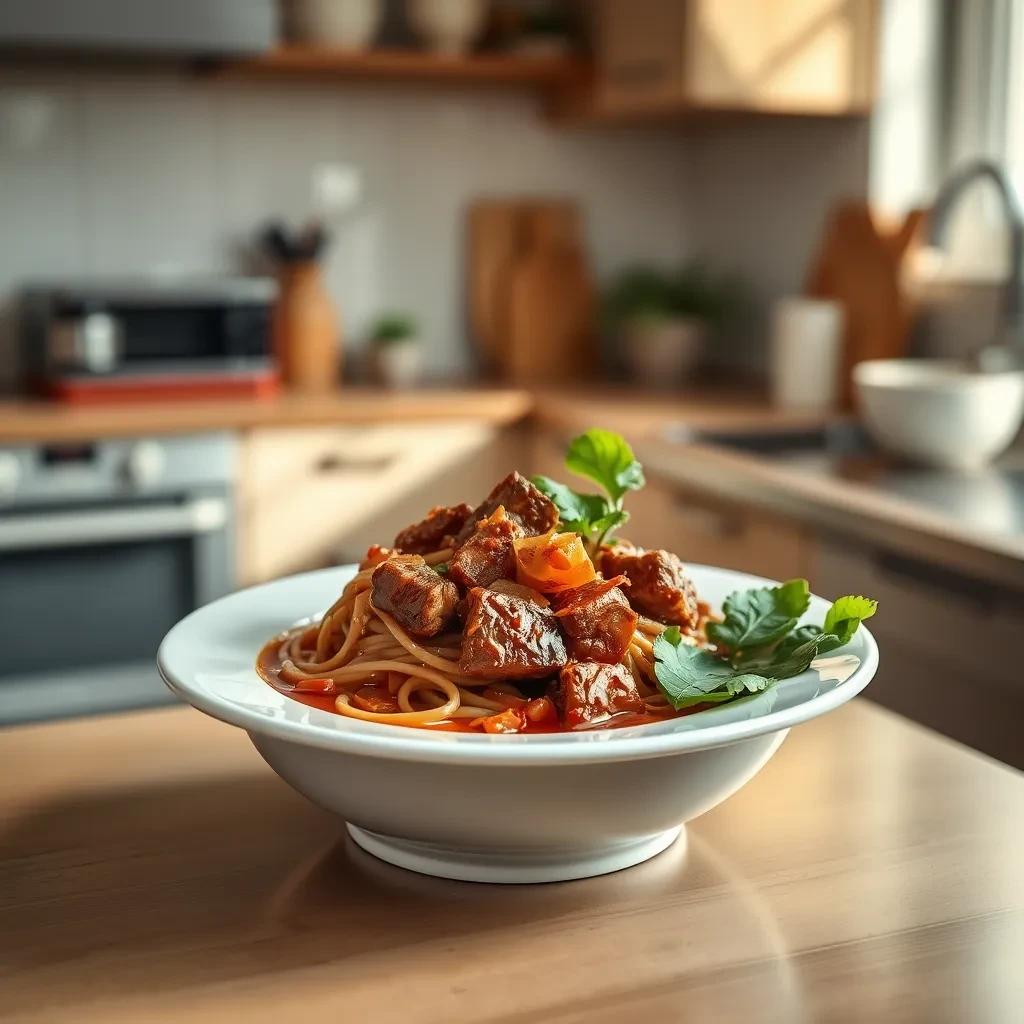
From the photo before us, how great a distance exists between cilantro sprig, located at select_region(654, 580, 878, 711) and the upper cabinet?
6.79ft

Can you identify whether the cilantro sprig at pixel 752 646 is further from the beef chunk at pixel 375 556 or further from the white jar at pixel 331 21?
the white jar at pixel 331 21

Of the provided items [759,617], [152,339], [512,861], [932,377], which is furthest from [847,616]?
[152,339]

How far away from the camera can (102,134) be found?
3.20 m

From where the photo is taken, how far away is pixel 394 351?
10.6ft

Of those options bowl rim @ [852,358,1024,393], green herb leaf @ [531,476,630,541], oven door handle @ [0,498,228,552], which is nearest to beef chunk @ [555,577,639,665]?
green herb leaf @ [531,476,630,541]

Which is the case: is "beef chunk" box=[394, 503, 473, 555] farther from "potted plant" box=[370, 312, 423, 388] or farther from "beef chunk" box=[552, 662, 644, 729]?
"potted plant" box=[370, 312, 423, 388]

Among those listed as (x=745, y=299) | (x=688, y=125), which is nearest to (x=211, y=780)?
(x=745, y=299)

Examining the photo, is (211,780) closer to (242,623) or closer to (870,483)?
(242,623)

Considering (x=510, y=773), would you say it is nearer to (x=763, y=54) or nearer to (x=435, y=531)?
(x=435, y=531)

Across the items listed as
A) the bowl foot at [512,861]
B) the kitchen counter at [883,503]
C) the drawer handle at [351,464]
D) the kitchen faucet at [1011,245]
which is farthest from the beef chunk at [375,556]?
the drawer handle at [351,464]

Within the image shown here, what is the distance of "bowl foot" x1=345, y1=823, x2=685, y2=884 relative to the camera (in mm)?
847

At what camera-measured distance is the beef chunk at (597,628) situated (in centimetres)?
88

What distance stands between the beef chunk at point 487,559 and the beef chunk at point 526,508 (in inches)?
1.0

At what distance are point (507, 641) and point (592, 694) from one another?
61mm
